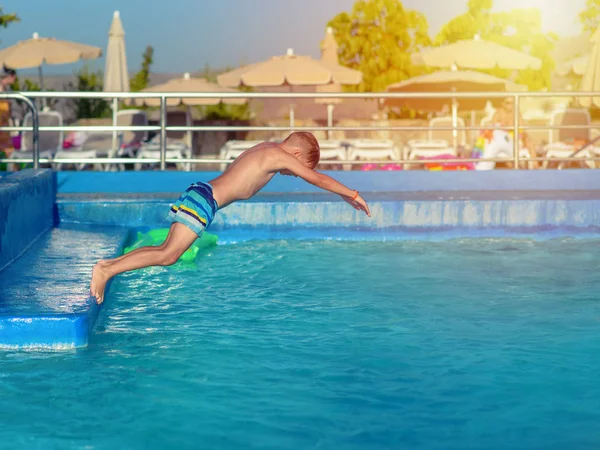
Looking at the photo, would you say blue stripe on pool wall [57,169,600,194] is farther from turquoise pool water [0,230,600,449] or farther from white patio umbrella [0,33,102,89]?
white patio umbrella [0,33,102,89]

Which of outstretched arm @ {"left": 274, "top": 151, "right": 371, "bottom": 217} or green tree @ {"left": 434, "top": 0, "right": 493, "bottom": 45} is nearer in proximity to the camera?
outstretched arm @ {"left": 274, "top": 151, "right": 371, "bottom": 217}

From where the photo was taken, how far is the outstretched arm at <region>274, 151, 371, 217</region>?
5.52 meters

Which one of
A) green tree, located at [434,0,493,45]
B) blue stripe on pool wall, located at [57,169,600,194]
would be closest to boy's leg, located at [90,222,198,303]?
blue stripe on pool wall, located at [57,169,600,194]

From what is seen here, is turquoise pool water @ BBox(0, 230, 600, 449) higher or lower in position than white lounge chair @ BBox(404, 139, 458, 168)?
lower

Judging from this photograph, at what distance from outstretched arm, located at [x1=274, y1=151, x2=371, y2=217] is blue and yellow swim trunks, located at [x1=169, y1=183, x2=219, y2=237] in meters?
0.48

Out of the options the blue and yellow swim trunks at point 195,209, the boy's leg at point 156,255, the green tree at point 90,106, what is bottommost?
the boy's leg at point 156,255

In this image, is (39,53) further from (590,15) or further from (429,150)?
(590,15)

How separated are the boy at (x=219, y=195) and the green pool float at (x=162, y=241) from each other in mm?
2239

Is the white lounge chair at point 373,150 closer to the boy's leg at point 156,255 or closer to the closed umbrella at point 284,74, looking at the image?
the closed umbrella at point 284,74

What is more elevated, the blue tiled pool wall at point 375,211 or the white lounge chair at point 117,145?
the white lounge chair at point 117,145

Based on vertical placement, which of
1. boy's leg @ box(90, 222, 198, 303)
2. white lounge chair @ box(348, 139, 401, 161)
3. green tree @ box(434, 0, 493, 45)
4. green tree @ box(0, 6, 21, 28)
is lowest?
boy's leg @ box(90, 222, 198, 303)

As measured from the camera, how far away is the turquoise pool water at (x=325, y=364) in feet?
13.3

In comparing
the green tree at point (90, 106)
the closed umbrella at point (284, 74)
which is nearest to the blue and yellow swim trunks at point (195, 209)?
the closed umbrella at point (284, 74)

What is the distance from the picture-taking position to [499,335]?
580 centimetres
